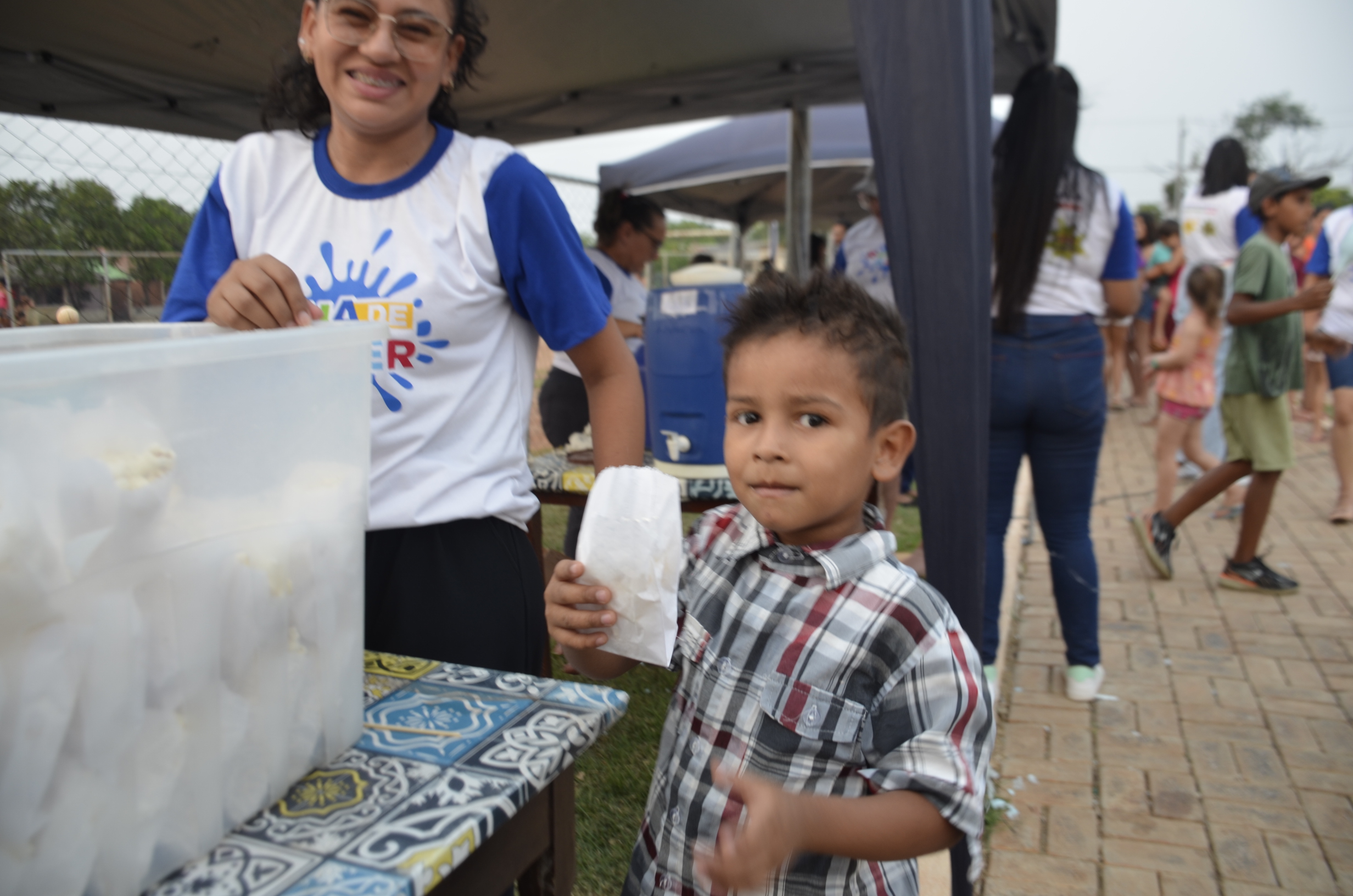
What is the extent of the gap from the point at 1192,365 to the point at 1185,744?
9.81 feet

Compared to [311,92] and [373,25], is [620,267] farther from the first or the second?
[373,25]

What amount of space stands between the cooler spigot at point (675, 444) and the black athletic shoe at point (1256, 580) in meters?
3.20

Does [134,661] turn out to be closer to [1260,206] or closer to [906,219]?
[906,219]

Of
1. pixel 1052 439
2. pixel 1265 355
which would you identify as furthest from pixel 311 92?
pixel 1265 355

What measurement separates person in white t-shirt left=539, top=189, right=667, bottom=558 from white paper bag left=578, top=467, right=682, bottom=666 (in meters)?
3.30

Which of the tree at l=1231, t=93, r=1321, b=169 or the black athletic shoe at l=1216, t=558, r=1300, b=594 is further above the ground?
the tree at l=1231, t=93, r=1321, b=169

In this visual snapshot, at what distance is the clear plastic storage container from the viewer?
586mm

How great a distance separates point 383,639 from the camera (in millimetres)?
1385

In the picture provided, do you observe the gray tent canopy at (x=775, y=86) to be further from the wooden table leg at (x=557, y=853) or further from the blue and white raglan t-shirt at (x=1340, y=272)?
the blue and white raglan t-shirt at (x=1340, y=272)

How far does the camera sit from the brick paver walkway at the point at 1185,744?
231 cm

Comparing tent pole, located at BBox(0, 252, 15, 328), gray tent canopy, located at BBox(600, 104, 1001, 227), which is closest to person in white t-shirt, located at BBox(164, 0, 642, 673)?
tent pole, located at BBox(0, 252, 15, 328)

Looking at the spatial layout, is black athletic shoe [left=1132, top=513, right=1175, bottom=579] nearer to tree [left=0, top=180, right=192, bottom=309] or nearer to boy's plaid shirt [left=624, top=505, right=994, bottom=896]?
boy's plaid shirt [left=624, top=505, right=994, bottom=896]

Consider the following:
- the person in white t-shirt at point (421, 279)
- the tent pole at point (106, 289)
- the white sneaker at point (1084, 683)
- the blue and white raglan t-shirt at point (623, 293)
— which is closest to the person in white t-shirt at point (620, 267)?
the blue and white raglan t-shirt at point (623, 293)

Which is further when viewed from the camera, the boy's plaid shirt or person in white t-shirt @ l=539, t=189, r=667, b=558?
person in white t-shirt @ l=539, t=189, r=667, b=558
